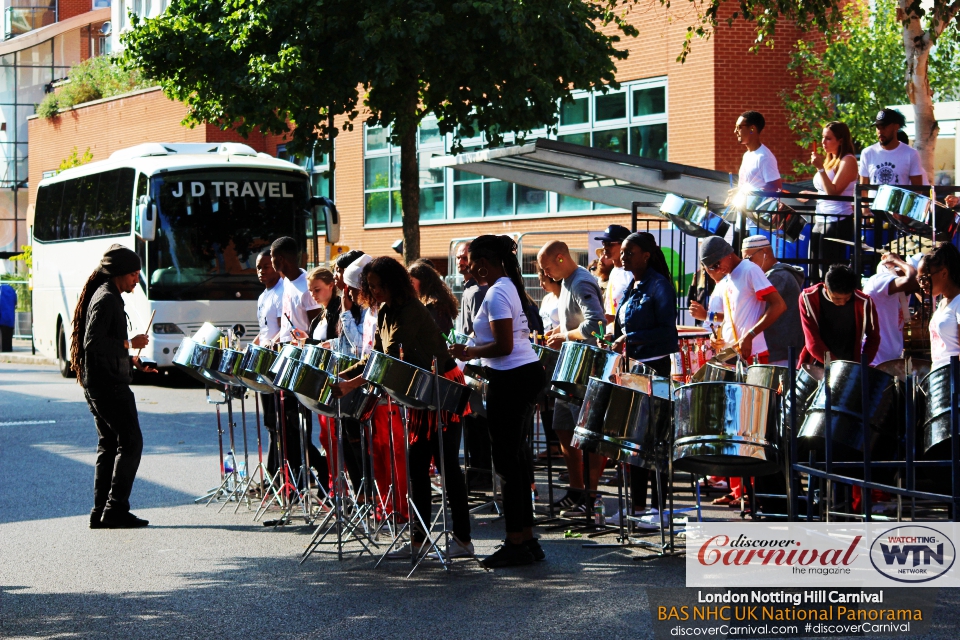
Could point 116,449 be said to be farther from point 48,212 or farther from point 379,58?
point 48,212

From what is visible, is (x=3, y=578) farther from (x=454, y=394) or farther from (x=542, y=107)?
(x=542, y=107)

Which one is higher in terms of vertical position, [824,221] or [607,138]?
[607,138]

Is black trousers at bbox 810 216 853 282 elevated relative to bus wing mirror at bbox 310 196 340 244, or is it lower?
lower

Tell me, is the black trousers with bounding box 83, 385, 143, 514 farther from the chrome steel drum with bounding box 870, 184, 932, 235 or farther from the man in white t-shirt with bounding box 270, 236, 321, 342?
the chrome steel drum with bounding box 870, 184, 932, 235

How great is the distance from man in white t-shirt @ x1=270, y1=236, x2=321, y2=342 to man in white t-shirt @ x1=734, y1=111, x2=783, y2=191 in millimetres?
3651

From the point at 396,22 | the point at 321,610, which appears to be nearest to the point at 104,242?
the point at 396,22

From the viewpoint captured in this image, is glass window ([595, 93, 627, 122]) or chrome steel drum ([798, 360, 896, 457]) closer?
chrome steel drum ([798, 360, 896, 457])

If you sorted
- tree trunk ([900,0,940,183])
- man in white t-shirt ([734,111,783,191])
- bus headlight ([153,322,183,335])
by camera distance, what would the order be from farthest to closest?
1. bus headlight ([153,322,183,335])
2. tree trunk ([900,0,940,183])
3. man in white t-shirt ([734,111,783,191])

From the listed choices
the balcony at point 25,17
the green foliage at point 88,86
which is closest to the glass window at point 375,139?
the green foliage at point 88,86

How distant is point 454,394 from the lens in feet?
20.8

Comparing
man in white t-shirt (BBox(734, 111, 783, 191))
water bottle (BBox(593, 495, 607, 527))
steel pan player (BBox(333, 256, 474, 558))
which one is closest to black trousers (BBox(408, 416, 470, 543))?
steel pan player (BBox(333, 256, 474, 558))

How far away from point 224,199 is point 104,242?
2.40 metres

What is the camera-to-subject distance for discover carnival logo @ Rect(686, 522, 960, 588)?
5660 mm

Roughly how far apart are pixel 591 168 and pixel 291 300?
3.67 metres
